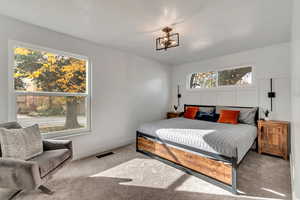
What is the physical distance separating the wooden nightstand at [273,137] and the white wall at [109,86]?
281 centimetres

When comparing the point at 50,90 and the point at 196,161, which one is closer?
the point at 196,161

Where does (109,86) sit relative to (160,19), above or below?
below

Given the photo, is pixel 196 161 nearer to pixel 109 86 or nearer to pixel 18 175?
pixel 18 175

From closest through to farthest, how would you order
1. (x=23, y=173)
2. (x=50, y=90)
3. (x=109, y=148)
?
(x=23, y=173) → (x=50, y=90) → (x=109, y=148)

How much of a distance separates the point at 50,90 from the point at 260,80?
4.76 metres

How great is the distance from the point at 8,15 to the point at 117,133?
2.98 metres

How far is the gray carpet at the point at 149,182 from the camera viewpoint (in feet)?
6.06

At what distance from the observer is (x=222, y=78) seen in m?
4.21

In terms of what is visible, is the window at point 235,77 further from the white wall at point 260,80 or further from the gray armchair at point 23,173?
the gray armchair at point 23,173

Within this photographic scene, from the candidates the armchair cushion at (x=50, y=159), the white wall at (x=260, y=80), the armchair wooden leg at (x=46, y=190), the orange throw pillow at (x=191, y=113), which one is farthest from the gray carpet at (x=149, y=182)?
the orange throw pillow at (x=191, y=113)

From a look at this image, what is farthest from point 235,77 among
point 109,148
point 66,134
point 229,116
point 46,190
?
point 46,190

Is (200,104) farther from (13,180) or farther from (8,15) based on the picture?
(8,15)

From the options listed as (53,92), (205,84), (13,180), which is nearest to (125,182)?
(13,180)

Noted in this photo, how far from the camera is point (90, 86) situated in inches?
126
